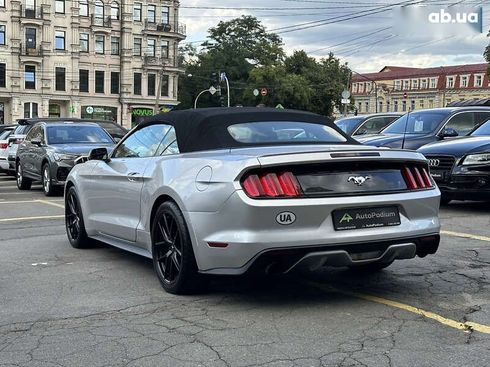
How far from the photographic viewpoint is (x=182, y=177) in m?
5.09

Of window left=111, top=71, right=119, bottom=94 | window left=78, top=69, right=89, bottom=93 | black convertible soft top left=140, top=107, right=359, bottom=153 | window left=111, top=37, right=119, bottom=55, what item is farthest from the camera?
window left=111, top=71, right=119, bottom=94

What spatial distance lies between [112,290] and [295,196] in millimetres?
1903

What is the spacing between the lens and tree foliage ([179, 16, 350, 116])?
8571 cm

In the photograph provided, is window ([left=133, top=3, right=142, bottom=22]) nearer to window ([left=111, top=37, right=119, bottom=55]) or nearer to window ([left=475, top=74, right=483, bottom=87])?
window ([left=111, top=37, right=119, bottom=55])

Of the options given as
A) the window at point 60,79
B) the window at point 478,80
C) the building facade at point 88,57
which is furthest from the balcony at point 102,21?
the window at point 478,80

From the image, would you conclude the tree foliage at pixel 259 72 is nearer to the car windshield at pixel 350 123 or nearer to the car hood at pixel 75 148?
the car windshield at pixel 350 123

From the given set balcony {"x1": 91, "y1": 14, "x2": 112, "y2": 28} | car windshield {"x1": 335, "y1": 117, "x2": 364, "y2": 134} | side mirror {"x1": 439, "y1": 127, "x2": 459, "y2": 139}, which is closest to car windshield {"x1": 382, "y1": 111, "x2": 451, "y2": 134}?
side mirror {"x1": 439, "y1": 127, "x2": 459, "y2": 139}

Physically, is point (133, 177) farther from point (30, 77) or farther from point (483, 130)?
point (30, 77)

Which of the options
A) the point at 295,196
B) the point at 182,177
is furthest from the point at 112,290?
the point at 295,196

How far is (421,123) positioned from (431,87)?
343ft

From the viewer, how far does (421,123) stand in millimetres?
12797

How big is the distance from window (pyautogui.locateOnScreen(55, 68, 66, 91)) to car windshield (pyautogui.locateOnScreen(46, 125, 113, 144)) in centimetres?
5660

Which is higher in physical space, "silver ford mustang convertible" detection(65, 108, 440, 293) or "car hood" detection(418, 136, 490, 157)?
"car hood" detection(418, 136, 490, 157)

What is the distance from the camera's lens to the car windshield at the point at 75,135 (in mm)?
13930
